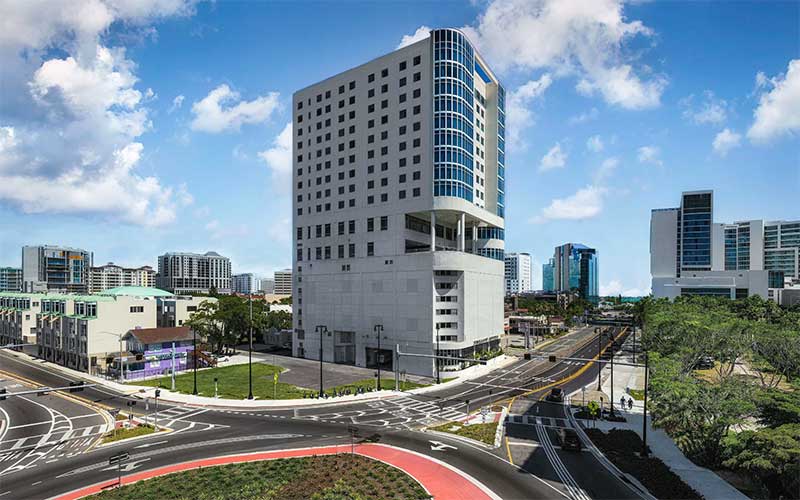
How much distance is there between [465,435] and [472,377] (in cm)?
3059

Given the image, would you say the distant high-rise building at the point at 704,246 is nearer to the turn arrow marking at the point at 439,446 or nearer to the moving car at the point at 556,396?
the moving car at the point at 556,396

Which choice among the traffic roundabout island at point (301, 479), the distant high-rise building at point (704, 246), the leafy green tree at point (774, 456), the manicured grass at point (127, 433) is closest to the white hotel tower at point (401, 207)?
the manicured grass at point (127, 433)

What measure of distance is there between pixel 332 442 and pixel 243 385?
3068cm

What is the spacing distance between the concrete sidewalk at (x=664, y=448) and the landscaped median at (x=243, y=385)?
27.3 metres

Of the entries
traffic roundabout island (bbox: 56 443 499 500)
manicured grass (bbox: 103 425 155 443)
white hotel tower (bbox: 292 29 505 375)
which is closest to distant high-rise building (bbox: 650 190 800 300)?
white hotel tower (bbox: 292 29 505 375)

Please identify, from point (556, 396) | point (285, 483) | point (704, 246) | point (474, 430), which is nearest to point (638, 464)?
point (474, 430)

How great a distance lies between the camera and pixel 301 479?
99.1 ft

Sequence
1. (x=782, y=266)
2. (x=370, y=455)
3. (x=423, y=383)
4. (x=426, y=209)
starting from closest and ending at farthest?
1. (x=370, y=455)
2. (x=423, y=383)
3. (x=426, y=209)
4. (x=782, y=266)

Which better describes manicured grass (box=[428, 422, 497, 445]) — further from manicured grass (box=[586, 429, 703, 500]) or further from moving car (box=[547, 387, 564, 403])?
moving car (box=[547, 387, 564, 403])

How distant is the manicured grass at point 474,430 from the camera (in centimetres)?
3966

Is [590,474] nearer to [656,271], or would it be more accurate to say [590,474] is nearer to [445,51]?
[445,51]

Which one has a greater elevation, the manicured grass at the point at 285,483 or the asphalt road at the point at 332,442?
the manicured grass at the point at 285,483

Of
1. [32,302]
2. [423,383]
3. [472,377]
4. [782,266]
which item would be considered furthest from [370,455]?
[782,266]

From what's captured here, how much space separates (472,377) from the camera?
7044 cm
